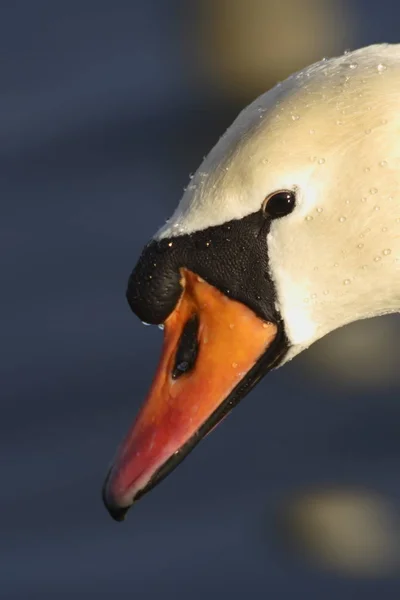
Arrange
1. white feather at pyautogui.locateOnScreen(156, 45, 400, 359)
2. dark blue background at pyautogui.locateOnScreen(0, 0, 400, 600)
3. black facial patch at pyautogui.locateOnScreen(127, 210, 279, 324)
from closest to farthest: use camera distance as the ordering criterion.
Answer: white feather at pyautogui.locateOnScreen(156, 45, 400, 359), black facial patch at pyautogui.locateOnScreen(127, 210, 279, 324), dark blue background at pyautogui.locateOnScreen(0, 0, 400, 600)

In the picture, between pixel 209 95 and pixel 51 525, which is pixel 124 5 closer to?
pixel 209 95

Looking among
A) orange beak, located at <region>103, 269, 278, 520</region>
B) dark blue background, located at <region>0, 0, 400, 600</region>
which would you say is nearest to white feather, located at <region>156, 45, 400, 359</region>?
orange beak, located at <region>103, 269, 278, 520</region>

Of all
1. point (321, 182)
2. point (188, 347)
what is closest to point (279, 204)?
point (321, 182)

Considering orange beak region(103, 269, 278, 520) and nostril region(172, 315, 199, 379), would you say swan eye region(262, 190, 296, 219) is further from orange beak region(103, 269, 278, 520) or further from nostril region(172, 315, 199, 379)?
nostril region(172, 315, 199, 379)

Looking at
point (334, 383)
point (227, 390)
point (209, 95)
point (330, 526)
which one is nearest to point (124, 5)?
point (209, 95)

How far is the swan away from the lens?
4.20 meters

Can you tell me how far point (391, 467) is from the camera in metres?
7.65

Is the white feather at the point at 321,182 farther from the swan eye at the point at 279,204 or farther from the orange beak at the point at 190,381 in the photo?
the orange beak at the point at 190,381

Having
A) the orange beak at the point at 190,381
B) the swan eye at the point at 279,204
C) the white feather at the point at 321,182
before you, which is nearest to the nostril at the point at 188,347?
the orange beak at the point at 190,381

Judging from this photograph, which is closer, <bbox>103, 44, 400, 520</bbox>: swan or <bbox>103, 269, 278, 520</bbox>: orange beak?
<bbox>103, 44, 400, 520</bbox>: swan

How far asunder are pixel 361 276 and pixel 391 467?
3348mm

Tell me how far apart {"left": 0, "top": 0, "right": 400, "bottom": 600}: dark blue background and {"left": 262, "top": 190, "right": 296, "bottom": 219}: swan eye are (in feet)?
10.2

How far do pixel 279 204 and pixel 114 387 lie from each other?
362cm

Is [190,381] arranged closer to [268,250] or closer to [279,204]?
[268,250]
